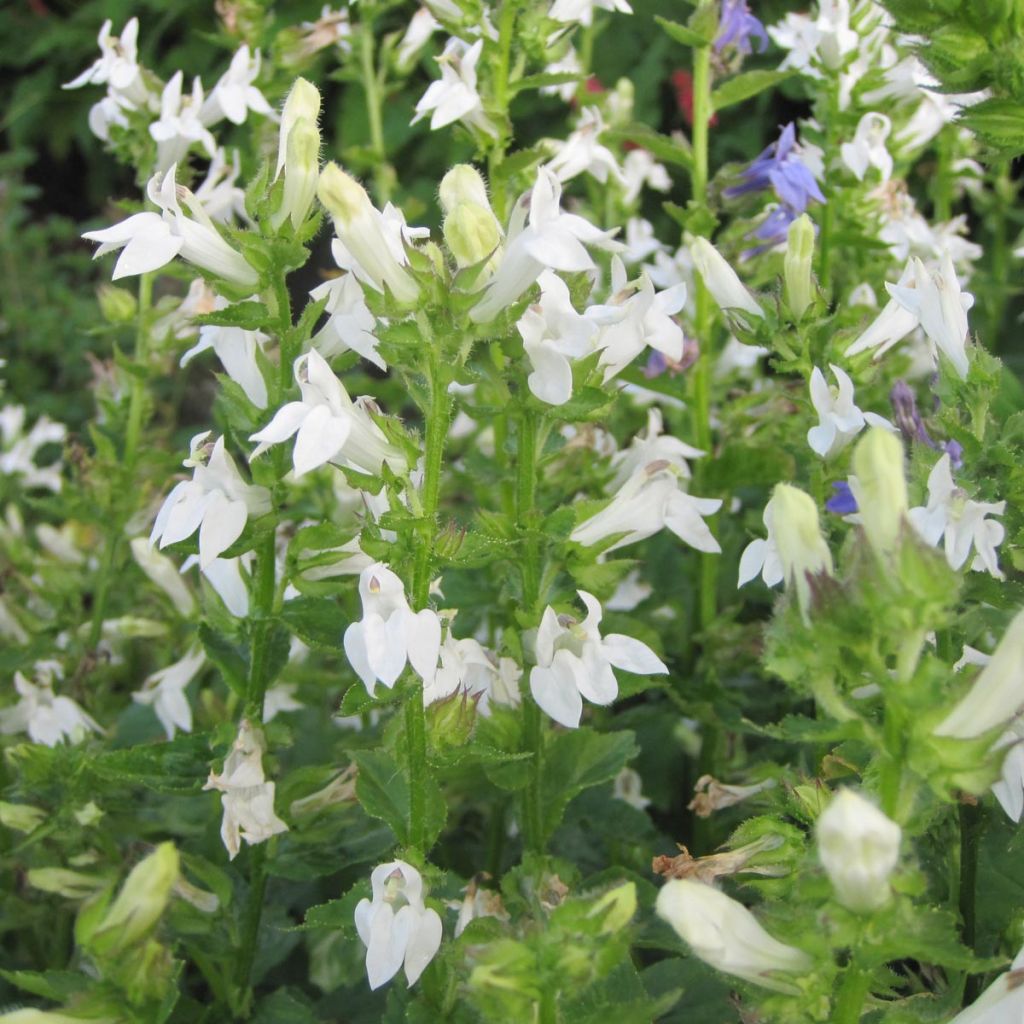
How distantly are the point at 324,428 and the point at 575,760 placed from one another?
15.9 inches

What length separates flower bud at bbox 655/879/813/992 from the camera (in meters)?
0.64

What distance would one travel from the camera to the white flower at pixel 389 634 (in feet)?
2.52

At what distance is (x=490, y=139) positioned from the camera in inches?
50.8

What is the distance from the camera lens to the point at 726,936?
0.65 meters

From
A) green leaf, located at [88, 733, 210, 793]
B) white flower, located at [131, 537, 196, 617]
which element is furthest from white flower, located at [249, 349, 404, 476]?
white flower, located at [131, 537, 196, 617]

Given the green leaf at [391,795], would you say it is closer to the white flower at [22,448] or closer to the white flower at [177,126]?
the white flower at [177,126]

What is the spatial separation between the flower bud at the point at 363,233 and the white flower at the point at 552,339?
0.09 metres

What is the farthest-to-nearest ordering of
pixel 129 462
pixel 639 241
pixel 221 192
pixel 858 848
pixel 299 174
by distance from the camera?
pixel 639 241, pixel 129 462, pixel 221 192, pixel 299 174, pixel 858 848

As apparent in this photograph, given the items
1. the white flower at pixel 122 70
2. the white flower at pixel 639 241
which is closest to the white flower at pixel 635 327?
the white flower at pixel 122 70

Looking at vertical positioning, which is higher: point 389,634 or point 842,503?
point 389,634

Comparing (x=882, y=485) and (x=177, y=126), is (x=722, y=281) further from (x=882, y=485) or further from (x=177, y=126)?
(x=177, y=126)

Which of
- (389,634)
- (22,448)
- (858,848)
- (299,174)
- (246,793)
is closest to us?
(858,848)

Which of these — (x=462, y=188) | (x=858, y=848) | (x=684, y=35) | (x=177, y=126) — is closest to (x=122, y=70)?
(x=177, y=126)

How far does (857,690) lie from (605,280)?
1.01 metres
